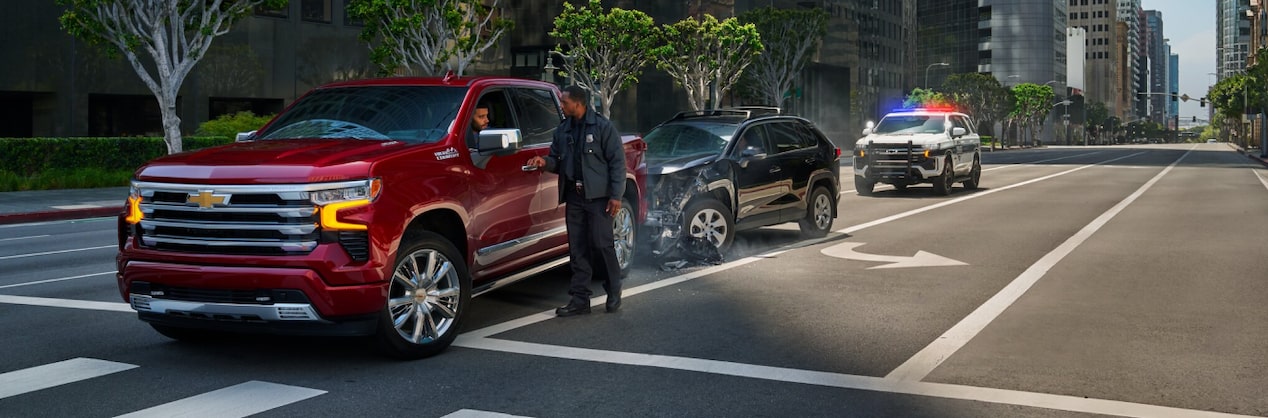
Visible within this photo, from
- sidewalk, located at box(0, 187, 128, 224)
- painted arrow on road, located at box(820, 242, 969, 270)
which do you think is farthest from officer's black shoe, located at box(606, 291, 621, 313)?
sidewalk, located at box(0, 187, 128, 224)

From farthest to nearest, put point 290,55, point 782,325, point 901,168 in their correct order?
point 290,55 → point 901,168 → point 782,325

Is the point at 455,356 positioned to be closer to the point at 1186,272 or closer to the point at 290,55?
the point at 1186,272

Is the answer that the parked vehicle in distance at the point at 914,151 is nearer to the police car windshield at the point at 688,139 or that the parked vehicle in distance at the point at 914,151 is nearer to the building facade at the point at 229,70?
the police car windshield at the point at 688,139

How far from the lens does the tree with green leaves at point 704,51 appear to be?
54250 mm

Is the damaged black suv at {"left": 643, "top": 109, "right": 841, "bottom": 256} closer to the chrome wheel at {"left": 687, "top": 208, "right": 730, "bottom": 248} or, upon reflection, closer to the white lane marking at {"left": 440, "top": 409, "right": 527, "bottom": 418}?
the chrome wheel at {"left": 687, "top": 208, "right": 730, "bottom": 248}

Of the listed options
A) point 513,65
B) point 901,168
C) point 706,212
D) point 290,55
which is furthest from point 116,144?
point 513,65

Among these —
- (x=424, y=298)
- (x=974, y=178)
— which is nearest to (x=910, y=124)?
(x=974, y=178)

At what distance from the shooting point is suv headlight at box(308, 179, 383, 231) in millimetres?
6355

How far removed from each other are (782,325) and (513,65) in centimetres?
5880

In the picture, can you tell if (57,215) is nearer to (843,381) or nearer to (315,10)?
(843,381)

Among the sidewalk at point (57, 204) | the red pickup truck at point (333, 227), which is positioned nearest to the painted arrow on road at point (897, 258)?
the red pickup truck at point (333, 227)

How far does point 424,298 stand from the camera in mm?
7039

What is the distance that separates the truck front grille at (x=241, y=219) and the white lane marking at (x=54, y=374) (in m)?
0.90

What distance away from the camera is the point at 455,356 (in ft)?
23.5
